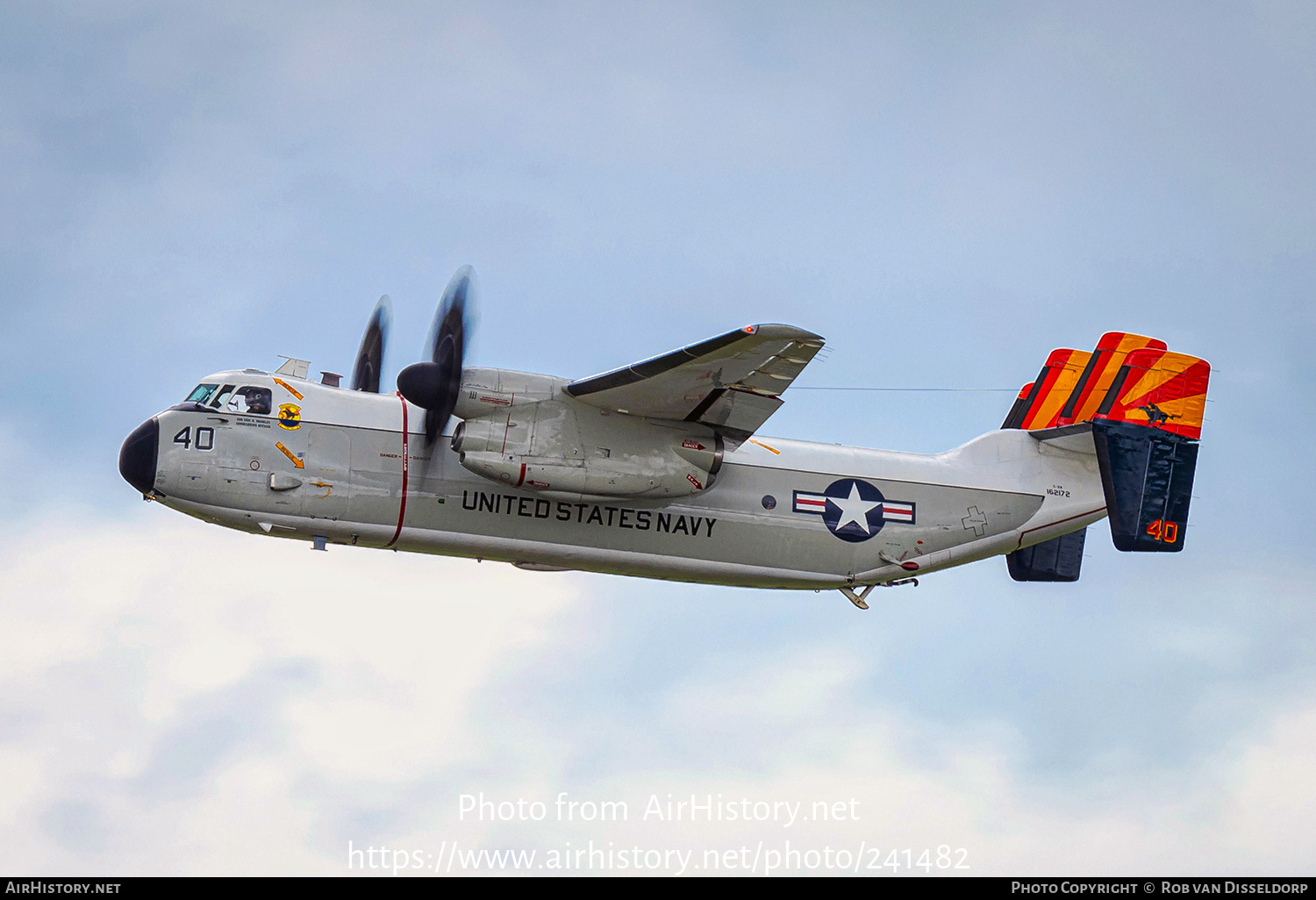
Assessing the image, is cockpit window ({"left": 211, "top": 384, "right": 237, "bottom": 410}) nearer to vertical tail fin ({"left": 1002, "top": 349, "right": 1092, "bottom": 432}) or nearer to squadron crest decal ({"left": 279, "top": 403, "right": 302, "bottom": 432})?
squadron crest decal ({"left": 279, "top": 403, "right": 302, "bottom": 432})

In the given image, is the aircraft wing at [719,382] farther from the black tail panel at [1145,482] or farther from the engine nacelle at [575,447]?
the black tail panel at [1145,482]

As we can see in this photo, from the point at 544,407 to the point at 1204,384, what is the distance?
43.8 ft

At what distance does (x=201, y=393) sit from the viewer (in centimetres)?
2183

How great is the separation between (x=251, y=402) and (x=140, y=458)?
6.42ft

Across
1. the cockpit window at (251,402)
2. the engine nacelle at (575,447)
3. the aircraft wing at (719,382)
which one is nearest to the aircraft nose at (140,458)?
the cockpit window at (251,402)

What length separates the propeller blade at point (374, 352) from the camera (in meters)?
25.3

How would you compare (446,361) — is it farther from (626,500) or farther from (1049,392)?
(1049,392)

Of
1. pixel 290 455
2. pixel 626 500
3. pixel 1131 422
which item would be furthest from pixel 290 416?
pixel 1131 422

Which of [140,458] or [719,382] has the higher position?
[719,382]

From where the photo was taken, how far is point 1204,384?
83.9ft

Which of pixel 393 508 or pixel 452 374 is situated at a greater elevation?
pixel 452 374

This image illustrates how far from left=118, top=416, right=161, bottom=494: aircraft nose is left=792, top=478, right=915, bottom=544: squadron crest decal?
35.9 ft

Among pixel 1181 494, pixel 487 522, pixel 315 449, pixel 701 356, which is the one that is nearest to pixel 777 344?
pixel 701 356

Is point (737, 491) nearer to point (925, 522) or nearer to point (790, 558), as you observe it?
point (790, 558)
